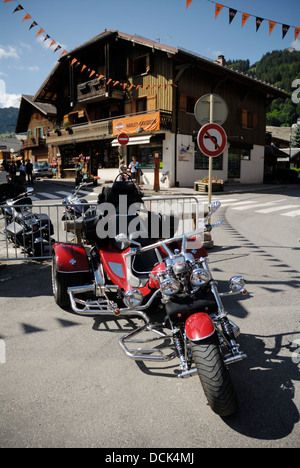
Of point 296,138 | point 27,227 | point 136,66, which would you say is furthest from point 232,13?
point 296,138

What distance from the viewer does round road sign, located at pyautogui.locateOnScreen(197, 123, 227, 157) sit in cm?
619

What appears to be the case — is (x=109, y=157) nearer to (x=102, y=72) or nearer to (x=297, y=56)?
(x=102, y=72)

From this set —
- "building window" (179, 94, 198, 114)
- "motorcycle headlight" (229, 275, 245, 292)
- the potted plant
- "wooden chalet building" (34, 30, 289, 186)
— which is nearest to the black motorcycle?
"motorcycle headlight" (229, 275, 245, 292)

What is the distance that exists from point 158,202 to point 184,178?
641 inches

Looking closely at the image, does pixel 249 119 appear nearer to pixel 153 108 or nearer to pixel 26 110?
pixel 153 108

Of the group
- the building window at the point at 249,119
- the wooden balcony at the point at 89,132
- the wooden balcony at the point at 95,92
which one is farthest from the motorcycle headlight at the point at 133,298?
the building window at the point at 249,119

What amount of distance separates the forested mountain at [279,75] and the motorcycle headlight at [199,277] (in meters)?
82.0

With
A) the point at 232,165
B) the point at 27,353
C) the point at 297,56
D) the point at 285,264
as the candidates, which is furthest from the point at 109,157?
the point at 297,56

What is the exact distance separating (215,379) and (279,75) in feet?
421

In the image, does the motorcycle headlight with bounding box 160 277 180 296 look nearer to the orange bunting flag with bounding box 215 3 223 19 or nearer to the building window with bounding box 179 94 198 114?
the orange bunting flag with bounding box 215 3 223 19

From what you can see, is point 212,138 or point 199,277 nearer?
point 199,277

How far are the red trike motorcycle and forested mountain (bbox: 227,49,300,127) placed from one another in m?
80.6

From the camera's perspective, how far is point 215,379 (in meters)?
2.28

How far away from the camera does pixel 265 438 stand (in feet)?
7.14
